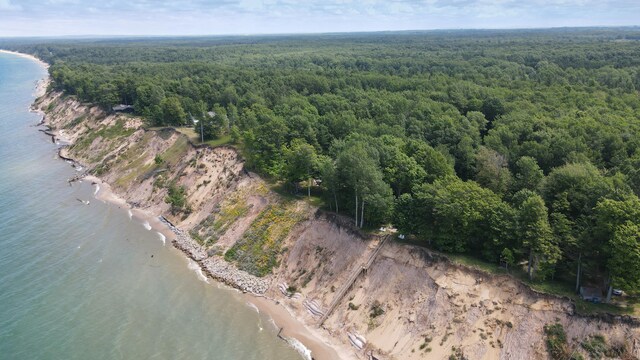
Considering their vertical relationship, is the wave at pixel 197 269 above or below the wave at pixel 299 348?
above

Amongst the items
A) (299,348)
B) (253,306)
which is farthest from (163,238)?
(299,348)

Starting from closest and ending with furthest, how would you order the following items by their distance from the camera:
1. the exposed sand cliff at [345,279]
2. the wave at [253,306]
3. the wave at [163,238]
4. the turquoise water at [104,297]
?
the exposed sand cliff at [345,279]
the turquoise water at [104,297]
the wave at [253,306]
the wave at [163,238]

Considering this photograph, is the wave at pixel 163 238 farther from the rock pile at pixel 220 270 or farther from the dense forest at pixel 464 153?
the dense forest at pixel 464 153

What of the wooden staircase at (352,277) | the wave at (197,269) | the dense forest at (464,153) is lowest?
the wave at (197,269)

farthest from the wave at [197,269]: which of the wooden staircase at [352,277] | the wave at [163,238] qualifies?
the wooden staircase at [352,277]

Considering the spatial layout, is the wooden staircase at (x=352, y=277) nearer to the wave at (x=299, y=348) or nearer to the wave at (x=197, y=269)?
the wave at (x=299, y=348)

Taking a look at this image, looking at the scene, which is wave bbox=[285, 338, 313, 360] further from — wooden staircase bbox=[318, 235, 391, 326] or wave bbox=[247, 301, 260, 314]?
wave bbox=[247, 301, 260, 314]

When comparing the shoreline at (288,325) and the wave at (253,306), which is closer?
the shoreline at (288,325)

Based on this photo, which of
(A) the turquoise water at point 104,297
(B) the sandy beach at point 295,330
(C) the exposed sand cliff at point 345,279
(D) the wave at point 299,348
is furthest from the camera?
(A) the turquoise water at point 104,297
